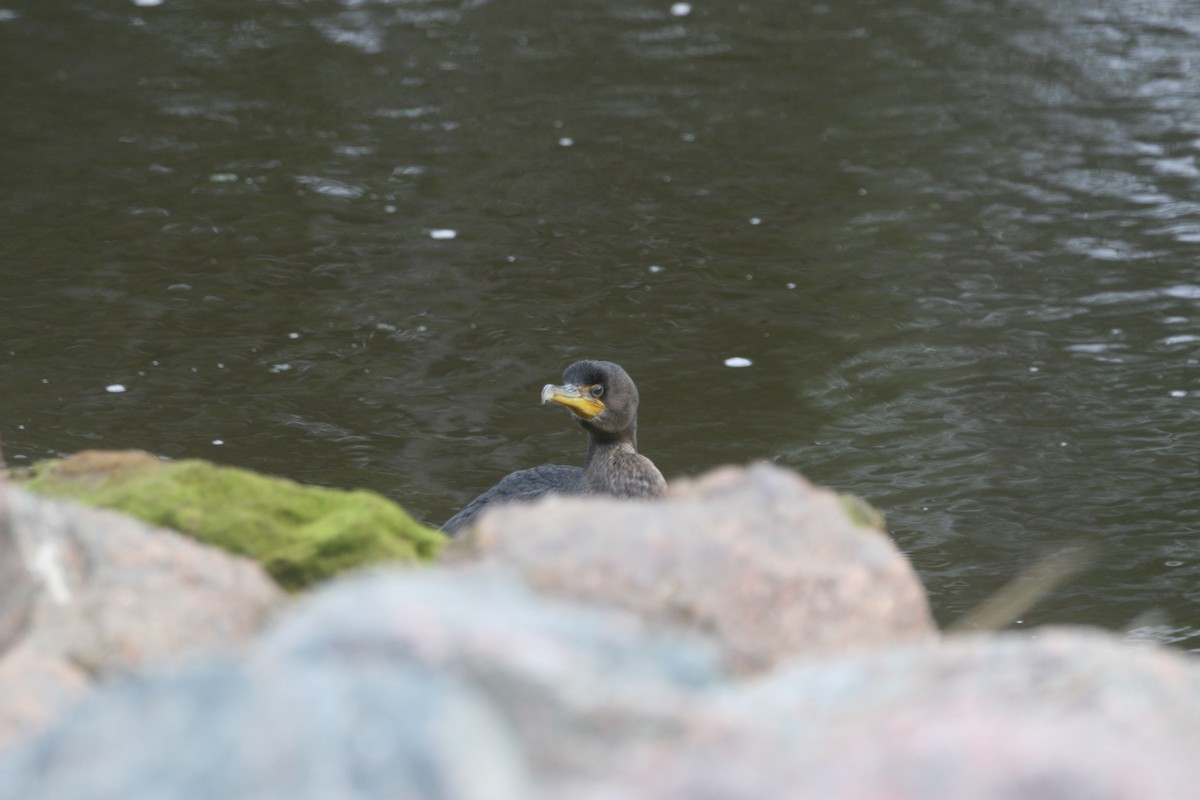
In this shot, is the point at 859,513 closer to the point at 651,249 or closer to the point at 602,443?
the point at 602,443

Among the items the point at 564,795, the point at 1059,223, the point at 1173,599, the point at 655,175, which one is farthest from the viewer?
the point at 655,175

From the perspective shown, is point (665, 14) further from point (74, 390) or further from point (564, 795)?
point (564, 795)

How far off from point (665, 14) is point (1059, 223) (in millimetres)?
5345

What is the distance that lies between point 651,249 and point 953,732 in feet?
27.3

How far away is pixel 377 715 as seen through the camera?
1869 mm

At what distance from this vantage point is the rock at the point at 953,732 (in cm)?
185

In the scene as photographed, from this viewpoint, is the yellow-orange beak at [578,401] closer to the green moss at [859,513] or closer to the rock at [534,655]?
the green moss at [859,513]

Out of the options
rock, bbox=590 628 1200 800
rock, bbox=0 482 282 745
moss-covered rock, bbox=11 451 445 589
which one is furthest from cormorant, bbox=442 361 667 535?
rock, bbox=590 628 1200 800

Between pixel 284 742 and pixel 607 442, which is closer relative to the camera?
pixel 284 742

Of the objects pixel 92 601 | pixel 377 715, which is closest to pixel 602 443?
pixel 92 601

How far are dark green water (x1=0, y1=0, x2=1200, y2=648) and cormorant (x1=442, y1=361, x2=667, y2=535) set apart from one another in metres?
0.97

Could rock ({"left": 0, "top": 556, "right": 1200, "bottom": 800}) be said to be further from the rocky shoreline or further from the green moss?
the green moss

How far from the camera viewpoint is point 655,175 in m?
11.2

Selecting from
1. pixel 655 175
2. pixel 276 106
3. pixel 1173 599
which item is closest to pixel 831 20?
pixel 655 175
